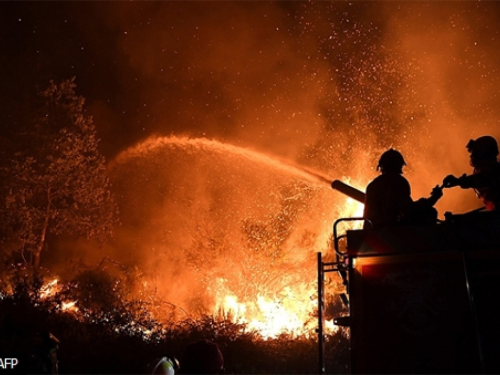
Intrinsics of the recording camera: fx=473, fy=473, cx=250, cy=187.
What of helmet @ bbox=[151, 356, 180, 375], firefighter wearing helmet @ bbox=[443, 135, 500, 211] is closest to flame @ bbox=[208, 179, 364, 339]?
helmet @ bbox=[151, 356, 180, 375]

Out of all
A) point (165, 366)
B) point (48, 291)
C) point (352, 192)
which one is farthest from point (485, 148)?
point (48, 291)

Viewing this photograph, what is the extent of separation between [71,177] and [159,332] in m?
13.4

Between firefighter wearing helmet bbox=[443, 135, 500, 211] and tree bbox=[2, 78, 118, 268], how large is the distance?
732 inches

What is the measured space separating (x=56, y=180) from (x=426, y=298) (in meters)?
19.8

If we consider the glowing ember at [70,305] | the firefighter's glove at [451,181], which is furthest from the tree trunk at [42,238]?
the firefighter's glove at [451,181]

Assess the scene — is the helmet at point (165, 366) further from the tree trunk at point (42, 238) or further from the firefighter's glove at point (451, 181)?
the tree trunk at point (42, 238)

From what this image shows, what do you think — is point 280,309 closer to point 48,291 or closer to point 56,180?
point 48,291

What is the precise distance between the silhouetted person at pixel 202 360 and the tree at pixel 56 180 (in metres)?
18.2

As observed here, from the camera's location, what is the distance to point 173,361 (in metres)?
4.95

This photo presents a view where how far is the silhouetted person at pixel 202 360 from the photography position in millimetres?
3564

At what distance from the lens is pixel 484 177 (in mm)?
4859

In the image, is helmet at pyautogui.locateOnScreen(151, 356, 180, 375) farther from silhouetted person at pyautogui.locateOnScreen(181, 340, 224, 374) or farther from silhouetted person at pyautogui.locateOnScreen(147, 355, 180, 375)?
silhouetted person at pyautogui.locateOnScreen(181, 340, 224, 374)

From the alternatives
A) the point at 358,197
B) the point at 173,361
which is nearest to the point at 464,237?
the point at 358,197

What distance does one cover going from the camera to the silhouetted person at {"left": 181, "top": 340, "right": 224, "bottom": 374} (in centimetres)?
356
